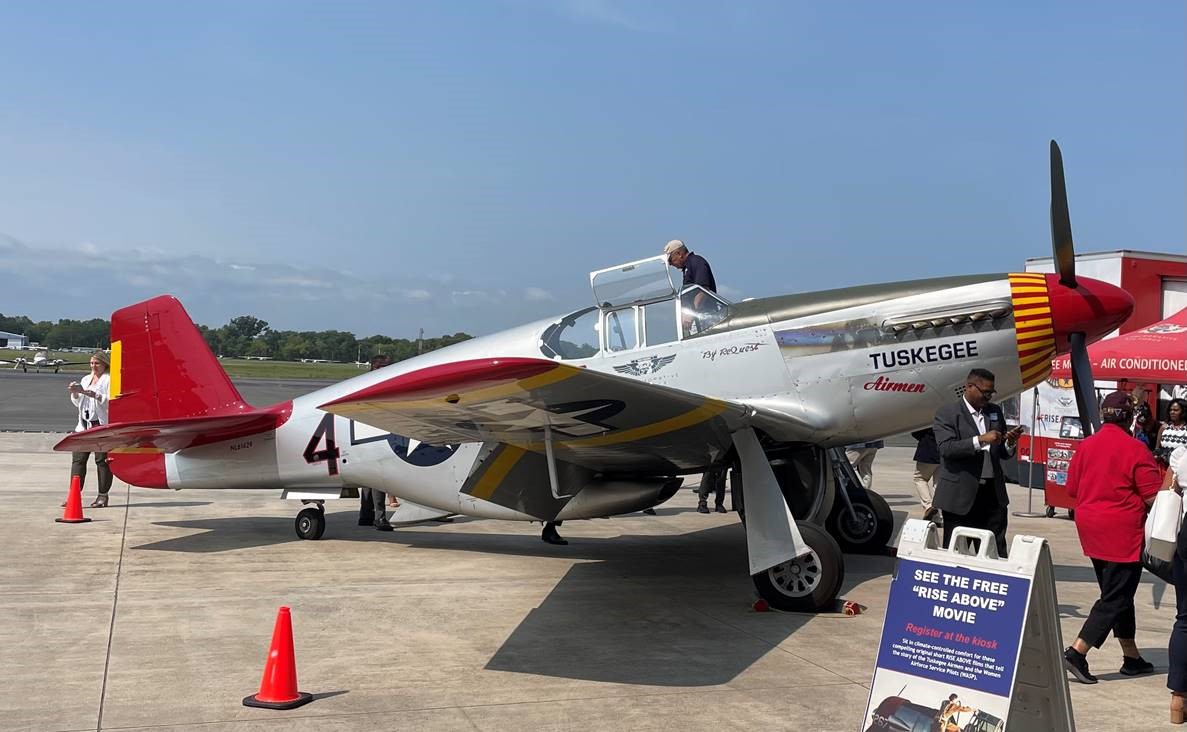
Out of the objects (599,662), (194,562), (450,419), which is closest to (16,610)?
(194,562)

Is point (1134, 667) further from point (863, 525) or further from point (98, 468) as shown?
point (98, 468)

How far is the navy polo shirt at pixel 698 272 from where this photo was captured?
8234mm

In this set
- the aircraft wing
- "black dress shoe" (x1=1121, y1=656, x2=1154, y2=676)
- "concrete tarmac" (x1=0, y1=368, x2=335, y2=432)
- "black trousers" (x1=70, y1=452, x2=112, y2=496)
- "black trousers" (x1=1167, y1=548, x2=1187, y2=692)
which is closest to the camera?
"black trousers" (x1=1167, y1=548, x2=1187, y2=692)

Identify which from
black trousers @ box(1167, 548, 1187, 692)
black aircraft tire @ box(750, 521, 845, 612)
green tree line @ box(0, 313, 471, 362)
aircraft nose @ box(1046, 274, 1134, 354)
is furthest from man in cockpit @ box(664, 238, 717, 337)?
green tree line @ box(0, 313, 471, 362)

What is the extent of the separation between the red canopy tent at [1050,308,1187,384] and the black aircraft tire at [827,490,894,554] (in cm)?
348

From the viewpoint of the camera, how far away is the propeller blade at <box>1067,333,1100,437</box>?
7.07m

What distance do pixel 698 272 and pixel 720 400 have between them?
2010 mm

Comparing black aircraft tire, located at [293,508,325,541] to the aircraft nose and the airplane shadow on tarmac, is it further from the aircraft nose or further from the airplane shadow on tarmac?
the aircraft nose

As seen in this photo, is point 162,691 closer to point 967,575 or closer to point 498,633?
point 498,633

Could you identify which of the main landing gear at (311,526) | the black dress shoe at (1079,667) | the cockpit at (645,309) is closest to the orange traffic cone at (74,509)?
the main landing gear at (311,526)

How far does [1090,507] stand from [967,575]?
1.75 meters

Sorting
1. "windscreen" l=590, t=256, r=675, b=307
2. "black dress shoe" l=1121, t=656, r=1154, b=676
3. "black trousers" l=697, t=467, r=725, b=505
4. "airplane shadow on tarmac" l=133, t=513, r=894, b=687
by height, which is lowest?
"airplane shadow on tarmac" l=133, t=513, r=894, b=687

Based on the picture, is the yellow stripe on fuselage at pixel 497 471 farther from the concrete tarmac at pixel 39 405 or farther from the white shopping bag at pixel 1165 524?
the concrete tarmac at pixel 39 405

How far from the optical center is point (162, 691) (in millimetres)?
4918
